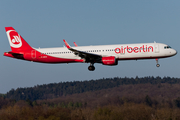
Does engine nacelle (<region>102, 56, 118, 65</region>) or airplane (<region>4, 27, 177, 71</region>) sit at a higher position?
airplane (<region>4, 27, 177, 71</region>)

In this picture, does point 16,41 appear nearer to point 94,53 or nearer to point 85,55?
point 85,55

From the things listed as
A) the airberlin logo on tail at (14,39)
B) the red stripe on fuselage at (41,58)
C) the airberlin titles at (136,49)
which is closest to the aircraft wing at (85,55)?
the red stripe on fuselage at (41,58)

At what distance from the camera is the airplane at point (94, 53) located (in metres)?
53.8

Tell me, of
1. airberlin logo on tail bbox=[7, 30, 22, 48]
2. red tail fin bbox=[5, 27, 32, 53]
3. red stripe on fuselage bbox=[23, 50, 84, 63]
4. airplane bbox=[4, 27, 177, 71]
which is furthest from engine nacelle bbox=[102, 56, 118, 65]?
airberlin logo on tail bbox=[7, 30, 22, 48]

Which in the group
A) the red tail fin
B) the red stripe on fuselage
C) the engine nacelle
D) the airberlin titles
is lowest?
the engine nacelle

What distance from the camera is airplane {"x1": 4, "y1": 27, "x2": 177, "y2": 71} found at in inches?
2119

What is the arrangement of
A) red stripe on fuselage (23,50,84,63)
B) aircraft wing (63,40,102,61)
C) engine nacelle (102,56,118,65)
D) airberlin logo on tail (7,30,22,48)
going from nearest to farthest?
aircraft wing (63,40,102,61) → engine nacelle (102,56,118,65) → red stripe on fuselage (23,50,84,63) → airberlin logo on tail (7,30,22,48)

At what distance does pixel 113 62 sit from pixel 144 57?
5906 millimetres

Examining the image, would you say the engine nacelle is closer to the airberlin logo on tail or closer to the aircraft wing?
the aircraft wing

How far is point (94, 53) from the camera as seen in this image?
55.6 m

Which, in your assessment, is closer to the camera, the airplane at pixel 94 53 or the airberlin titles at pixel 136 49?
the airberlin titles at pixel 136 49

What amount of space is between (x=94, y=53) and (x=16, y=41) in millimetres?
17943

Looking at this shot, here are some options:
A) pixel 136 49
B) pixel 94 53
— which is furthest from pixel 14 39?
pixel 136 49

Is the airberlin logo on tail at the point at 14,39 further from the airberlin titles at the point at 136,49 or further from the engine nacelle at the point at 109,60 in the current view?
the airberlin titles at the point at 136,49
